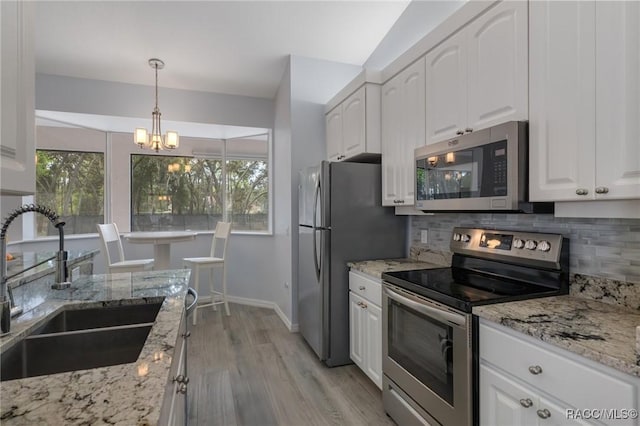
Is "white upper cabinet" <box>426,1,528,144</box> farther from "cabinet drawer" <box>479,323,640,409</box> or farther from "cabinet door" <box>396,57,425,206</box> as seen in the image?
"cabinet drawer" <box>479,323,640,409</box>

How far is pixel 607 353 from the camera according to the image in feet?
3.03

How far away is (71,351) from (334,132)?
2.71 meters

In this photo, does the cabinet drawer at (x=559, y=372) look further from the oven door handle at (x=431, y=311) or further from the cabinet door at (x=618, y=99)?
the cabinet door at (x=618, y=99)

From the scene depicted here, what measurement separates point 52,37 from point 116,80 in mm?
807

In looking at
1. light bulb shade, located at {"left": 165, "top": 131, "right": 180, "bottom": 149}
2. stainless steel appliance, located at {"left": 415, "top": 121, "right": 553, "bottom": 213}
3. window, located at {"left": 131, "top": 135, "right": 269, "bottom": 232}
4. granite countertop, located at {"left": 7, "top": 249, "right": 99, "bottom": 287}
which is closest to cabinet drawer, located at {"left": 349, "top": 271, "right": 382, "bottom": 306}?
stainless steel appliance, located at {"left": 415, "top": 121, "right": 553, "bottom": 213}

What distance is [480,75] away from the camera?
1681mm

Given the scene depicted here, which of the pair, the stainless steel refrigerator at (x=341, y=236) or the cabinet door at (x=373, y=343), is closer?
the cabinet door at (x=373, y=343)

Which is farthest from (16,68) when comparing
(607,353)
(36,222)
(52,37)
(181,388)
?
(36,222)

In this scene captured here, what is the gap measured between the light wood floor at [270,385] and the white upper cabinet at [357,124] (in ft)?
6.01

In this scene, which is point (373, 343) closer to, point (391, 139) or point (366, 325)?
point (366, 325)

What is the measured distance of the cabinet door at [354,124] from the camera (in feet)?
8.79

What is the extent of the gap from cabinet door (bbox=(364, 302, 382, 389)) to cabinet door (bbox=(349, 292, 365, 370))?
0.24ft

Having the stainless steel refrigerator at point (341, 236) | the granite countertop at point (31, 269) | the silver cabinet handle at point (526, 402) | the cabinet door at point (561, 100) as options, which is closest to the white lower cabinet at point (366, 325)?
the stainless steel refrigerator at point (341, 236)

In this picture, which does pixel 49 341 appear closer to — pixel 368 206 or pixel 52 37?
pixel 368 206
